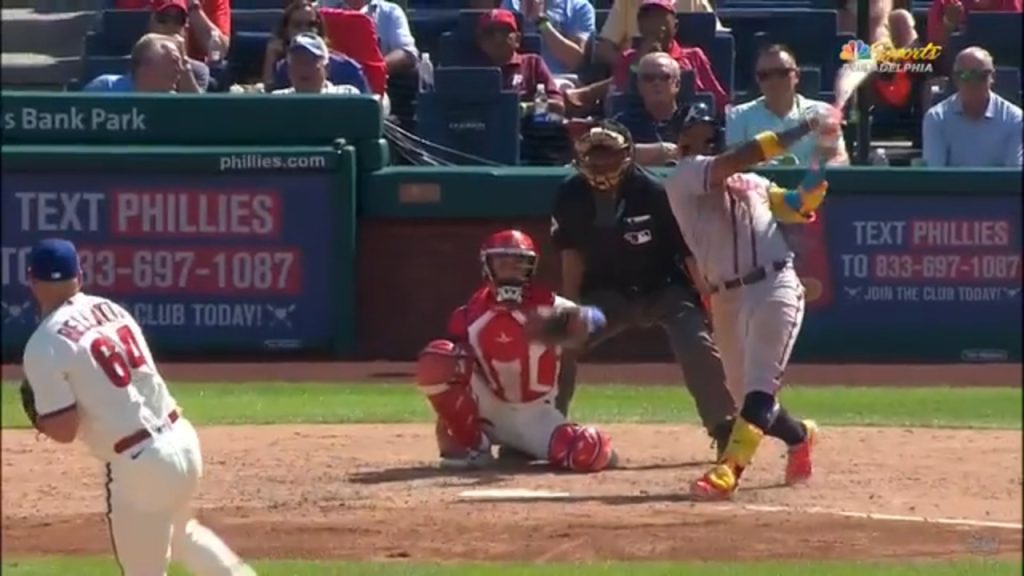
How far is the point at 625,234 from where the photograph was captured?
10.1m

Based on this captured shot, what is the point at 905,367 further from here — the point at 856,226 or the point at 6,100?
the point at 6,100

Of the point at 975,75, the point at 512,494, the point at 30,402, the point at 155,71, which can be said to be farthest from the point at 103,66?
the point at 30,402

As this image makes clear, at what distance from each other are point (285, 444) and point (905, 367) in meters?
4.79

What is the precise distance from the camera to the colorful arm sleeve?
9.00m

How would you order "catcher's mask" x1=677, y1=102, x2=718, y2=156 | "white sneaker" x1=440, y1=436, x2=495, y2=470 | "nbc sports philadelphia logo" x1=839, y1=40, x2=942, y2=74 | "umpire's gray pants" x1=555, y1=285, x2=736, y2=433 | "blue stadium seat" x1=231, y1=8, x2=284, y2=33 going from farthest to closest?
"blue stadium seat" x1=231, y1=8, x2=284, y2=33 → "nbc sports philadelphia logo" x1=839, y1=40, x2=942, y2=74 → "white sneaker" x1=440, y1=436, x2=495, y2=470 → "umpire's gray pants" x1=555, y1=285, x2=736, y2=433 → "catcher's mask" x1=677, y1=102, x2=718, y2=156

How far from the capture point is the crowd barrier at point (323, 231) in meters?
13.9

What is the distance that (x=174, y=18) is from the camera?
47.9 feet

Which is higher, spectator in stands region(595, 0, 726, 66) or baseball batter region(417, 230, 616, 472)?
spectator in stands region(595, 0, 726, 66)

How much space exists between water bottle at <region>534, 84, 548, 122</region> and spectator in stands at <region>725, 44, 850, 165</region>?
210cm

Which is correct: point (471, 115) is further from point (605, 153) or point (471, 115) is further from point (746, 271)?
point (746, 271)

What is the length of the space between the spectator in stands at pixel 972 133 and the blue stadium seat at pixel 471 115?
2.84m

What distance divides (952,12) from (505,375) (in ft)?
21.2

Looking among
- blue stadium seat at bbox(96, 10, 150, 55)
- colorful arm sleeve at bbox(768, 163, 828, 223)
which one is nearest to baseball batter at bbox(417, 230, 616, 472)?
colorful arm sleeve at bbox(768, 163, 828, 223)

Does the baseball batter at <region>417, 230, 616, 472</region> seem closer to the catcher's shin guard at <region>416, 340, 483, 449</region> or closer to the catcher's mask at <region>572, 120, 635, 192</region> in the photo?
the catcher's shin guard at <region>416, 340, 483, 449</region>
